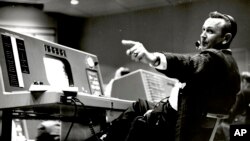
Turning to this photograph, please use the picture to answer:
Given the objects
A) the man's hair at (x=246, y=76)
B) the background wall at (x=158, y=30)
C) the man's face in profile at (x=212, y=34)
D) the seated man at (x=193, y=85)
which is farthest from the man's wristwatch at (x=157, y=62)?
the man's hair at (x=246, y=76)

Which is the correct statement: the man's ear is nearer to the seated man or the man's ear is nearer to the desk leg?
the seated man

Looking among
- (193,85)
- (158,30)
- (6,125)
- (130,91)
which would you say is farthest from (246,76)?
(6,125)

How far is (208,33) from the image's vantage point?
1.65m

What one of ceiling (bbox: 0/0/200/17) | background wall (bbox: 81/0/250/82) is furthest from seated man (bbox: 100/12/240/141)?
ceiling (bbox: 0/0/200/17)

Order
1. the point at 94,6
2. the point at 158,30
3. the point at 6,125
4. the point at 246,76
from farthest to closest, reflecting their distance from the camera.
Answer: the point at 94,6, the point at 158,30, the point at 246,76, the point at 6,125

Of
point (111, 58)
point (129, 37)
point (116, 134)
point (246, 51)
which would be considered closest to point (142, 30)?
point (129, 37)

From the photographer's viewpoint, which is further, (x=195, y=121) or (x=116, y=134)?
(x=116, y=134)

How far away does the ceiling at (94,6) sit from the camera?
169 inches

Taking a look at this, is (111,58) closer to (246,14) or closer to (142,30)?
(142,30)

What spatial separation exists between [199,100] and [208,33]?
371 mm

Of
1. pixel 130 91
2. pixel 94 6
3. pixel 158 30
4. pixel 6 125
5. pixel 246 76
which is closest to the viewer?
pixel 6 125

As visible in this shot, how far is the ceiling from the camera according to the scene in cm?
430

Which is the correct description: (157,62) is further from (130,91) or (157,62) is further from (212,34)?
(130,91)

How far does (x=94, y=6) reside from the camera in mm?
4871
